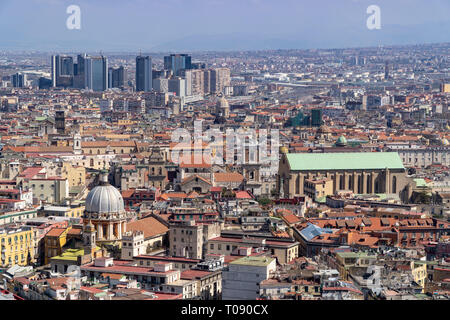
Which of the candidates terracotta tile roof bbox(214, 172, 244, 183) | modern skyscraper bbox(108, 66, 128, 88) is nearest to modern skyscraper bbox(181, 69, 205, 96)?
modern skyscraper bbox(108, 66, 128, 88)

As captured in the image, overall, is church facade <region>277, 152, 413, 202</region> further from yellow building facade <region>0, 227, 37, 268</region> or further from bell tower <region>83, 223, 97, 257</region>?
yellow building facade <region>0, 227, 37, 268</region>

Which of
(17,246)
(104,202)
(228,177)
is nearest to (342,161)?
(228,177)

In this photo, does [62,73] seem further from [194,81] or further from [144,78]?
[194,81]

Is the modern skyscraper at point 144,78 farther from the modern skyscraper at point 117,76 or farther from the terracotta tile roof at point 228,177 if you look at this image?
the terracotta tile roof at point 228,177

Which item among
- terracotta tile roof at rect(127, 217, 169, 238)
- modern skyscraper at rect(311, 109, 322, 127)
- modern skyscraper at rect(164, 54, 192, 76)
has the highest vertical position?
modern skyscraper at rect(164, 54, 192, 76)

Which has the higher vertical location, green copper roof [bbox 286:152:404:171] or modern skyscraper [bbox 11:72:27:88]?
modern skyscraper [bbox 11:72:27:88]

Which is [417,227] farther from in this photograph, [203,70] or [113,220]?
[203,70]

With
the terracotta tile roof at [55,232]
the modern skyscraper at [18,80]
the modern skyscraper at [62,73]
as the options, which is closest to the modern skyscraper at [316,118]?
the modern skyscraper at [62,73]

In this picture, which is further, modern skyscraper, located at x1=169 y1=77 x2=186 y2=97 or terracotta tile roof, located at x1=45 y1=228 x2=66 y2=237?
modern skyscraper, located at x1=169 y1=77 x2=186 y2=97
